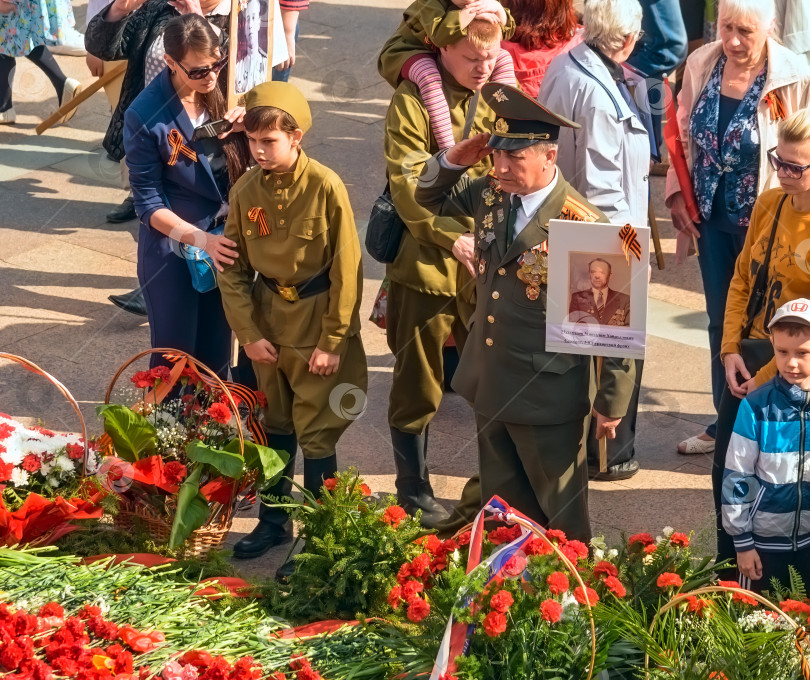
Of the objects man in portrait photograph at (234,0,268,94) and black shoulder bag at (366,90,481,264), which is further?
man in portrait photograph at (234,0,268,94)

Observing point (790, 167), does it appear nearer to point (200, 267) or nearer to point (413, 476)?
point (413, 476)

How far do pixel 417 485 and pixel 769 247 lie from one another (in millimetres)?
1797

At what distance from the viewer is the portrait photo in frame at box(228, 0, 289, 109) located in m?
5.12

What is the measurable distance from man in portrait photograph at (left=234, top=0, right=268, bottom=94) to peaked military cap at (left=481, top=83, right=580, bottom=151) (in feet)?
5.57

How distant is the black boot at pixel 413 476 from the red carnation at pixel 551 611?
6.32ft

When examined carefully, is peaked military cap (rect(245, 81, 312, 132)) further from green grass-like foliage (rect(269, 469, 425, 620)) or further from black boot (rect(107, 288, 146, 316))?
black boot (rect(107, 288, 146, 316))

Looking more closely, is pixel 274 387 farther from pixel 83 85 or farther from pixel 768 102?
pixel 83 85

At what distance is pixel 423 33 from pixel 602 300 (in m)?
1.49

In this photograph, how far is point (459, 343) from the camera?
4969 mm

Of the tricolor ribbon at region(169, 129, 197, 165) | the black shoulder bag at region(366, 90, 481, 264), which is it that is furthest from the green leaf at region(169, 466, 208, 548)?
the tricolor ribbon at region(169, 129, 197, 165)

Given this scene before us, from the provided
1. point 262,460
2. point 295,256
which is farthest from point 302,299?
point 262,460

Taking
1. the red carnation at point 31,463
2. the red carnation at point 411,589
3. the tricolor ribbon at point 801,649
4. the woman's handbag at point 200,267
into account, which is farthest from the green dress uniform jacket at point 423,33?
the tricolor ribbon at point 801,649

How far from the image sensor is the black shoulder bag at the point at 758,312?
415cm

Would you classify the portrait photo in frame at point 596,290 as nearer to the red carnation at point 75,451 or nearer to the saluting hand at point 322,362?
the saluting hand at point 322,362
